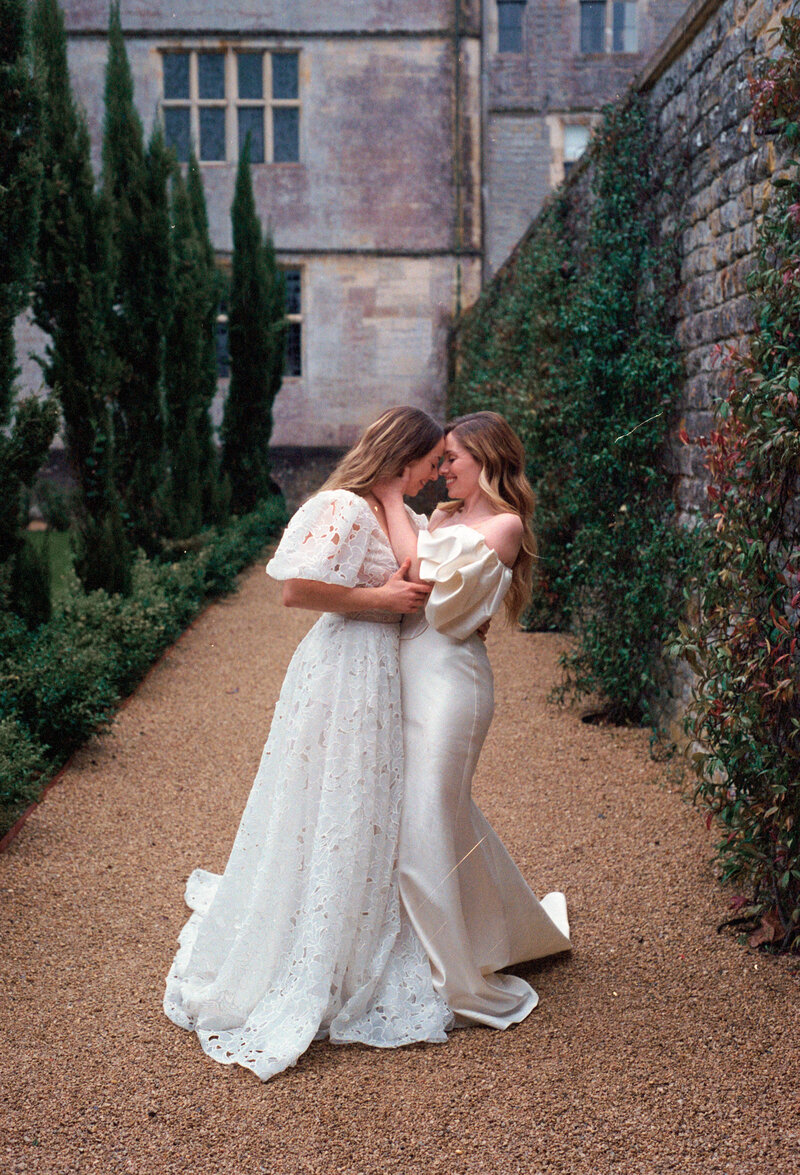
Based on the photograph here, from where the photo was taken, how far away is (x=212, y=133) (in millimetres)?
15461

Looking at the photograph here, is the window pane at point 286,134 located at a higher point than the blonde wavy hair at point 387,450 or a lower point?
higher

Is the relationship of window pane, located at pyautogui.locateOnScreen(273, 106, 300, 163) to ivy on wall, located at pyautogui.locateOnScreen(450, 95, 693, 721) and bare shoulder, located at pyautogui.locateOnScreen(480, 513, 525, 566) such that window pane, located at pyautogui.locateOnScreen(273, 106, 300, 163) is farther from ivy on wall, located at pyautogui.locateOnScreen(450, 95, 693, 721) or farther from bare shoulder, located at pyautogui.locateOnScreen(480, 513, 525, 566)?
bare shoulder, located at pyautogui.locateOnScreen(480, 513, 525, 566)

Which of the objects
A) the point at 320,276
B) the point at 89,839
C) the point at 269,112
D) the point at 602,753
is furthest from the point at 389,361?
the point at 89,839

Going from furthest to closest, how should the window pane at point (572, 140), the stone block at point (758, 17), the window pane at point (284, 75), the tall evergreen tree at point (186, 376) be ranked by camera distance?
the window pane at point (572, 140)
the window pane at point (284, 75)
the tall evergreen tree at point (186, 376)
the stone block at point (758, 17)

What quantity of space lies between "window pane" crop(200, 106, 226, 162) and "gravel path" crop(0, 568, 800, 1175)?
42.4 ft

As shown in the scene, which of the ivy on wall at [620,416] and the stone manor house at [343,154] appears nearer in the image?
the ivy on wall at [620,416]

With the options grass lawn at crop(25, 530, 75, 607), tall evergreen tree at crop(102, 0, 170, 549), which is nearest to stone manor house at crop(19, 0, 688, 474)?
grass lawn at crop(25, 530, 75, 607)

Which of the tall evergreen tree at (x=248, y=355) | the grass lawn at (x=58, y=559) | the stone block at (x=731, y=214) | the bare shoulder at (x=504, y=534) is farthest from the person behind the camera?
the tall evergreen tree at (x=248, y=355)

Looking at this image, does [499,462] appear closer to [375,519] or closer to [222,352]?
[375,519]

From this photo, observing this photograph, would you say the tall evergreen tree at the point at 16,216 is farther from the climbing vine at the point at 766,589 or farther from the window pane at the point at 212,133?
the window pane at the point at 212,133

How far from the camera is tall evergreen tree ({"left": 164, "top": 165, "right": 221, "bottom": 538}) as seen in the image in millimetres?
9664

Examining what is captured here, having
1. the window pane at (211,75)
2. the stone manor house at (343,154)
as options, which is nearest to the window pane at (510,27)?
the stone manor house at (343,154)

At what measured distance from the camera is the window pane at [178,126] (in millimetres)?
15367

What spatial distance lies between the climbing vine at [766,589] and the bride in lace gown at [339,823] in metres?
1.15
